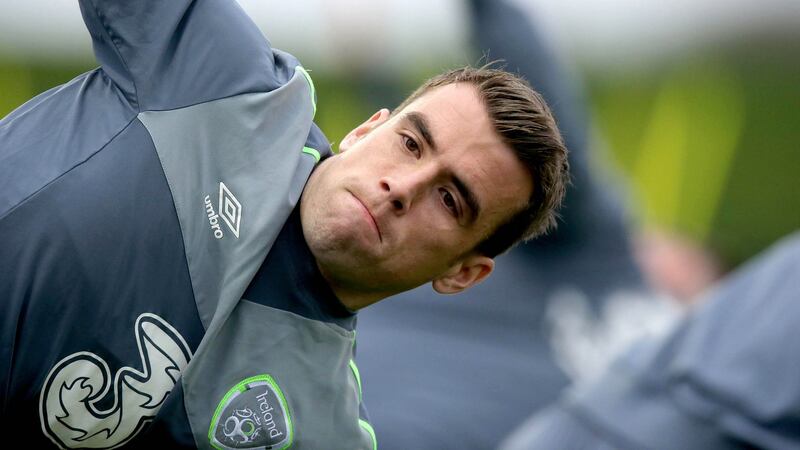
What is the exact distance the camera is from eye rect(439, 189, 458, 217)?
71.6 inches

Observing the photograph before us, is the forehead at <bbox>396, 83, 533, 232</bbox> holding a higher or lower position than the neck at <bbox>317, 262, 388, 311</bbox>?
higher

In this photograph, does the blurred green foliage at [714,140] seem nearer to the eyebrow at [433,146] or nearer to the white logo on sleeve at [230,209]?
the eyebrow at [433,146]

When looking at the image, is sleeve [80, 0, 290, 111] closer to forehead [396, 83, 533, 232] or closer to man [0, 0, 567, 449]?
man [0, 0, 567, 449]

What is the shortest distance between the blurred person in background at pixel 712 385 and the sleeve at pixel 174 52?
862mm

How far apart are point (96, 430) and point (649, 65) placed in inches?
242

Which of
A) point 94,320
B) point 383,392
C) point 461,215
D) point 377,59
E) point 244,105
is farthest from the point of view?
point 377,59

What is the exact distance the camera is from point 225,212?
5.63 ft

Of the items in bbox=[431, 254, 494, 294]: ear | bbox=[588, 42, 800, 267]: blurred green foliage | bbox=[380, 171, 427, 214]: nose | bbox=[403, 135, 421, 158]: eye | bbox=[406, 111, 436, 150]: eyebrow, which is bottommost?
bbox=[588, 42, 800, 267]: blurred green foliage

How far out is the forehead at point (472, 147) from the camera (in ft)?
5.90

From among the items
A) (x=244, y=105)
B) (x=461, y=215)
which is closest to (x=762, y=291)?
(x=461, y=215)

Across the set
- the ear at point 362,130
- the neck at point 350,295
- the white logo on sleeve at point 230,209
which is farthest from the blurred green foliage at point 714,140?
the white logo on sleeve at point 230,209

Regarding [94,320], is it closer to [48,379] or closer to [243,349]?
[48,379]

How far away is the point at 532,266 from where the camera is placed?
3805 mm

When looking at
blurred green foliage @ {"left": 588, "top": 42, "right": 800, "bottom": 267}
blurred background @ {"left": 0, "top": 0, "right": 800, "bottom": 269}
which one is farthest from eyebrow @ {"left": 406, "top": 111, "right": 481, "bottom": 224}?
blurred green foliage @ {"left": 588, "top": 42, "right": 800, "bottom": 267}
